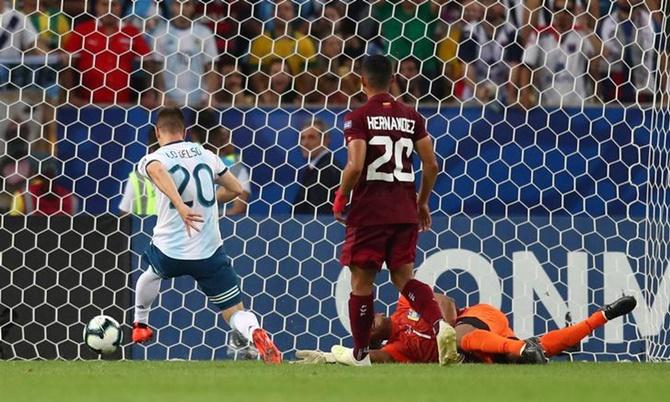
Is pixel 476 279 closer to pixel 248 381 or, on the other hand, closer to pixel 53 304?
pixel 53 304

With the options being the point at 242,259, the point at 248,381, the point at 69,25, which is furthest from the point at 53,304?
the point at 248,381

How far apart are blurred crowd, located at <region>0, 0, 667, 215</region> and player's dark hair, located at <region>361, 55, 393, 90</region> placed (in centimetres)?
299

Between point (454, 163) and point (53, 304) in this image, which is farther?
point (454, 163)

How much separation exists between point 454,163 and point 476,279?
127 cm

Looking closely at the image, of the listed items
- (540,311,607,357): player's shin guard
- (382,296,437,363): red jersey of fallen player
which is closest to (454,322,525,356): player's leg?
(382,296,437,363): red jersey of fallen player

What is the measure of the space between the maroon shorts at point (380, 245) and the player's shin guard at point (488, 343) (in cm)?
86

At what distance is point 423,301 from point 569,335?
1259 millimetres

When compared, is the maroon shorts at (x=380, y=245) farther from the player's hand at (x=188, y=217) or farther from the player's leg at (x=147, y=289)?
the player's leg at (x=147, y=289)

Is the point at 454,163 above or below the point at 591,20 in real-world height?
below

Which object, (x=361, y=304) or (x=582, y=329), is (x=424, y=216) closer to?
(x=361, y=304)

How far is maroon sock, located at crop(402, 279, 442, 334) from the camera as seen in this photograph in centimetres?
899

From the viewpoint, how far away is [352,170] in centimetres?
879

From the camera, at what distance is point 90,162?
11859mm

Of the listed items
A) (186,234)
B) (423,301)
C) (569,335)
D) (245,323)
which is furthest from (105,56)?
(569,335)
